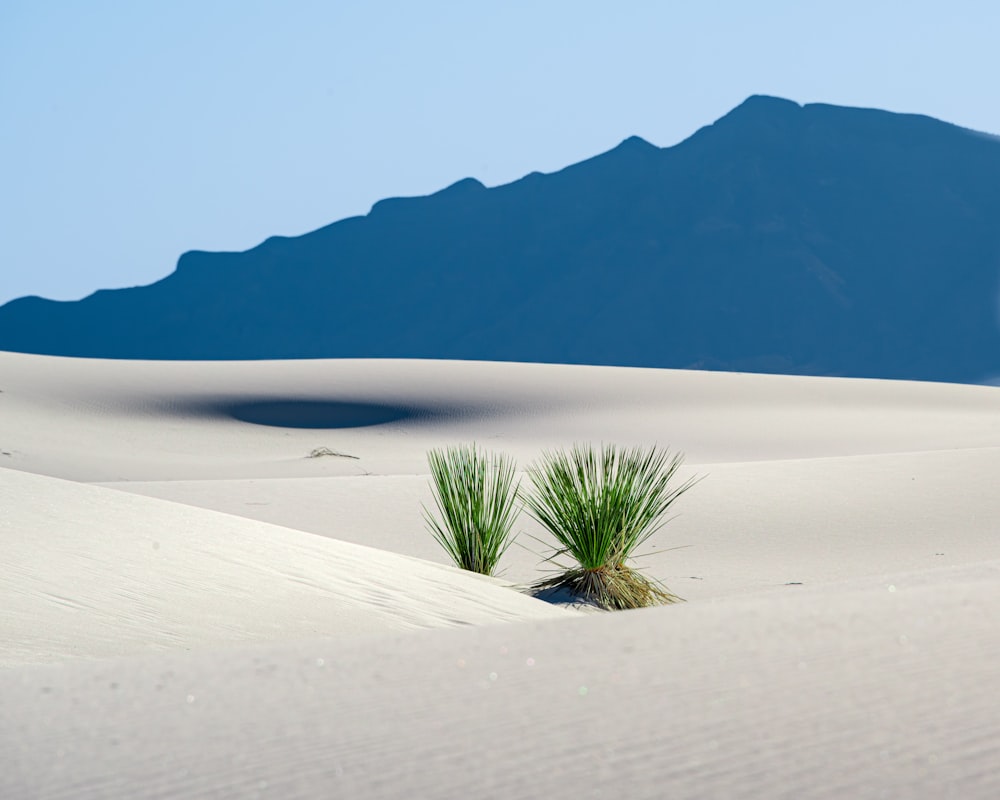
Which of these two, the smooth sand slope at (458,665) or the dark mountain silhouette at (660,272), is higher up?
the dark mountain silhouette at (660,272)

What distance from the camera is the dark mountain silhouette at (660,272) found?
108 meters

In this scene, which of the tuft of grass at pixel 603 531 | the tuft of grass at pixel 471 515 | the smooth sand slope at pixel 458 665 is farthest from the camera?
the tuft of grass at pixel 471 515

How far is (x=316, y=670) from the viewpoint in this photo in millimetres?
3668

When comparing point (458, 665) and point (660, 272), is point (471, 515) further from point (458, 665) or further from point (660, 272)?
point (660, 272)

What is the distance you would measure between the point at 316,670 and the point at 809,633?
1.53 meters

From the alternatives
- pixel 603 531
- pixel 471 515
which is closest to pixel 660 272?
pixel 471 515

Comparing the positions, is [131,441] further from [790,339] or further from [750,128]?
[750,128]

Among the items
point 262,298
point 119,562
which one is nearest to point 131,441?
point 119,562

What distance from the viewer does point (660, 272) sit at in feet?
373

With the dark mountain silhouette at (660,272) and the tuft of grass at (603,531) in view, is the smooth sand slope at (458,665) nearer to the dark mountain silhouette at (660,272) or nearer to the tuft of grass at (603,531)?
the tuft of grass at (603,531)

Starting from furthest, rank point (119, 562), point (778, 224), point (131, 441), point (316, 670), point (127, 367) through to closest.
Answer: point (778, 224)
point (127, 367)
point (131, 441)
point (119, 562)
point (316, 670)

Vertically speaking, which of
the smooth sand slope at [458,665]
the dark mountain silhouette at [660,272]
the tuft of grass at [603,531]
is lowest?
the smooth sand slope at [458,665]

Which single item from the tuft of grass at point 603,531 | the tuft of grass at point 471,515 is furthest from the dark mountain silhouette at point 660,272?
the tuft of grass at point 603,531

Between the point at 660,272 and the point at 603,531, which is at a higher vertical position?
the point at 660,272
